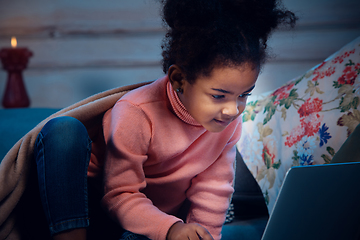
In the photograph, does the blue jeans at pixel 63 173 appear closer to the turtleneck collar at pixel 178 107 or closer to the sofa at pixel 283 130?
the turtleneck collar at pixel 178 107

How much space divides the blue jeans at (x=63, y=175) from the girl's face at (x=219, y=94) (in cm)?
23

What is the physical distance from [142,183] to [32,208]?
0.25m

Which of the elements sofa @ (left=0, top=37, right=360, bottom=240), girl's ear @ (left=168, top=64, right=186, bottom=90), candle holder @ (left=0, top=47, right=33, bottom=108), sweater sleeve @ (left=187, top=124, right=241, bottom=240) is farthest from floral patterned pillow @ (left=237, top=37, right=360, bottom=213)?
candle holder @ (left=0, top=47, right=33, bottom=108)

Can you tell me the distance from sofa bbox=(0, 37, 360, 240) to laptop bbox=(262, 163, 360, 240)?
1.33ft

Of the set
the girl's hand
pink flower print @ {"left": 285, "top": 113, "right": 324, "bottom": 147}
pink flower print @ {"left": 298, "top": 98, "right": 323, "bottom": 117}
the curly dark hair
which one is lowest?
the girl's hand

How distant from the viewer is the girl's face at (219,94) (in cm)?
55

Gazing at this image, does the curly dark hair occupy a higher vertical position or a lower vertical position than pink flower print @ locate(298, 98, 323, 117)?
higher

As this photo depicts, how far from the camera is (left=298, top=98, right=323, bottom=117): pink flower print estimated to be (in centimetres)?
87

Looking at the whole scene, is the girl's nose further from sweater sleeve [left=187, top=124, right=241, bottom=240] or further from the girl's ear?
sweater sleeve [left=187, top=124, right=241, bottom=240]

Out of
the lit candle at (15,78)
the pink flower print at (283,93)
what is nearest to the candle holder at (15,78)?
the lit candle at (15,78)

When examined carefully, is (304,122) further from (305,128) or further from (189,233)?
(189,233)

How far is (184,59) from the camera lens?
0.58m

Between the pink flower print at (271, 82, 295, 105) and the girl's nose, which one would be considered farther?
the pink flower print at (271, 82, 295, 105)

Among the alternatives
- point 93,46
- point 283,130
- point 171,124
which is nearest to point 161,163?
point 171,124
